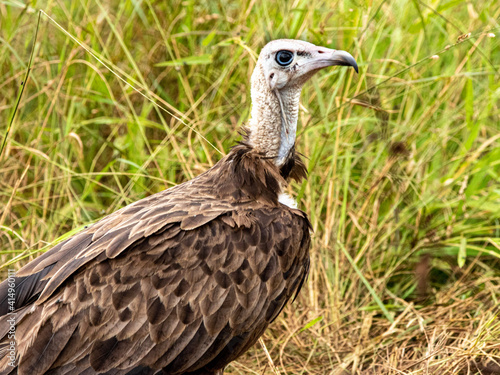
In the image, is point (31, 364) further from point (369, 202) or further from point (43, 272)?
point (369, 202)

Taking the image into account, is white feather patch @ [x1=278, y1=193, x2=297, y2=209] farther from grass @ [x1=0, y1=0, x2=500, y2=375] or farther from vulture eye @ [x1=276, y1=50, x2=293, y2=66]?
vulture eye @ [x1=276, y1=50, x2=293, y2=66]

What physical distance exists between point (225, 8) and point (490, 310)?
297cm

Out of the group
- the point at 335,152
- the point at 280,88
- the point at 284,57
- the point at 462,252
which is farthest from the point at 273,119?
the point at 462,252

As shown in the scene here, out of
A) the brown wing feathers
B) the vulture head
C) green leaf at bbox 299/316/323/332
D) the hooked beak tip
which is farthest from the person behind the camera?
green leaf at bbox 299/316/323/332

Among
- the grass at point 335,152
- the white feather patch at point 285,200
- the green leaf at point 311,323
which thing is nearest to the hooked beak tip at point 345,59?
the grass at point 335,152

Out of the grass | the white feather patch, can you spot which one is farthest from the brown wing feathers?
the grass

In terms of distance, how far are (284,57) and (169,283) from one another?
4.05ft

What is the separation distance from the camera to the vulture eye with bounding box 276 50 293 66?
350cm

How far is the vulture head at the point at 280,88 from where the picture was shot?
3490 millimetres

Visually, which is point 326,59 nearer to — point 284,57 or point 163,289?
point 284,57

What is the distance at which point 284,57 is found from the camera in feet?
11.5

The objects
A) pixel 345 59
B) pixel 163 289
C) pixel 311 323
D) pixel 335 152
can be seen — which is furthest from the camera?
pixel 335 152

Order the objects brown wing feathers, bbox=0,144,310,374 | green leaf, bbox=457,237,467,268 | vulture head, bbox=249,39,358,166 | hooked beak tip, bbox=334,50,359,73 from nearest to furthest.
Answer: brown wing feathers, bbox=0,144,310,374, hooked beak tip, bbox=334,50,359,73, vulture head, bbox=249,39,358,166, green leaf, bbox=457,237,467,268

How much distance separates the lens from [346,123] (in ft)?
14.7
